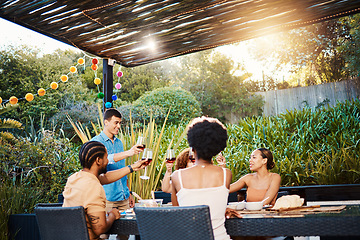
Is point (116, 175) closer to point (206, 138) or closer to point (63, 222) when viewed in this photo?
point (63, 222)

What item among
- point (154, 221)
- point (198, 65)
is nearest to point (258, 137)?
point (154, 221)

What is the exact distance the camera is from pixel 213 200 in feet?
6.53

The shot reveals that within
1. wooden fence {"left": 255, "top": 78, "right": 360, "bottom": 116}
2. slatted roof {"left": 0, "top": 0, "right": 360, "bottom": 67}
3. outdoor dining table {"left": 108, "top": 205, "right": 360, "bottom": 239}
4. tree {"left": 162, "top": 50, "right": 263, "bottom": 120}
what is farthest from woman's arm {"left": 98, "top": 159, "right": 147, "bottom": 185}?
tree {"left": 162, "top": 50, "right": 263, "bottom": 120}

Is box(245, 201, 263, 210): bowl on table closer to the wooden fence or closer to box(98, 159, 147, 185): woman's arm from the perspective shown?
box(98, 159, 147, 185): woman's arm

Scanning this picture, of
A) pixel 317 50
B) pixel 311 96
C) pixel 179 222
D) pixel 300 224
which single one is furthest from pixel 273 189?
pixel 317 50

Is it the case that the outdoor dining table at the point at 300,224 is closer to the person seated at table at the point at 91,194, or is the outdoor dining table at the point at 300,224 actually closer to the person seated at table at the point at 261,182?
the person seated at table at the point at 91,194

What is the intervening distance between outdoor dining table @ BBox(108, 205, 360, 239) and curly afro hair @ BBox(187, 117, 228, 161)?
1.38ft

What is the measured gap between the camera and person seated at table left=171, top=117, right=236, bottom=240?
1.99m

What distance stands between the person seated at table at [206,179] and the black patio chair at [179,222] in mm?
252

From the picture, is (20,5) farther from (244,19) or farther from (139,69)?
(139,69)

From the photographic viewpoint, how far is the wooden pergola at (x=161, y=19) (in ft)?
11.1

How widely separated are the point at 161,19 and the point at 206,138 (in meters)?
2.01

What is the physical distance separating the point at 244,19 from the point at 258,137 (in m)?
3.36

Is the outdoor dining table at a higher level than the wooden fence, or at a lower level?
lower
